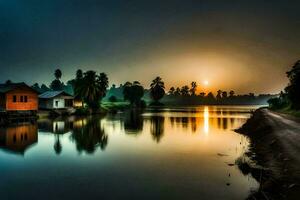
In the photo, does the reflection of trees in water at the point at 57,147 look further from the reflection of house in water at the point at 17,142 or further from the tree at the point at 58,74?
the tree at the point at 58,74

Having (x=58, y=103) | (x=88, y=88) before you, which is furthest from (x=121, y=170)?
(x=88, y=88)

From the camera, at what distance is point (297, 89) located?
5256cm

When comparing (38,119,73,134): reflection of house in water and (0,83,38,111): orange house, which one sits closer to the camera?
(38,119,73,134): reflection of house in water

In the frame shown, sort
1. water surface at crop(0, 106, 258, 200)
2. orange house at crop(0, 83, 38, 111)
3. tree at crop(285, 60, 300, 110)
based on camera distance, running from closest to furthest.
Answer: water surface at crop(0, 106, 258, 200) < tree at crop(285, 60, 300, 110) < orange house at crop(0, 83, 38, 111)

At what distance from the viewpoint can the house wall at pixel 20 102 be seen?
63.5 metres

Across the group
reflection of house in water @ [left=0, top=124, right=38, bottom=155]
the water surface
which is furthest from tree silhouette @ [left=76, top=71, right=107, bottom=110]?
the water surface

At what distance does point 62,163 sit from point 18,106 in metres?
48.5

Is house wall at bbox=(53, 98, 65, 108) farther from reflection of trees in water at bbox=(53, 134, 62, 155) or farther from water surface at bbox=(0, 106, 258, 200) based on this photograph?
water surface at bbox=(0, 106, 258, 200)

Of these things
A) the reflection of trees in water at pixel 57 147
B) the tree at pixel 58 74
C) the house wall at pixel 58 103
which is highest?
the tree at pixel 58 74

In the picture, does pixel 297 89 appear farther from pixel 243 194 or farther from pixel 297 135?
pixel 243 194

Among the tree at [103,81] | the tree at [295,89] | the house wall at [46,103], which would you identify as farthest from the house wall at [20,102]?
the tree at [295,89]

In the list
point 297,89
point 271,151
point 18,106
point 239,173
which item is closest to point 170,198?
point 239,173

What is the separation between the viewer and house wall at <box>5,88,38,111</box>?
208 feet

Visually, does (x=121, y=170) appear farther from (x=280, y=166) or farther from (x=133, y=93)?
(x=133, y=93)
